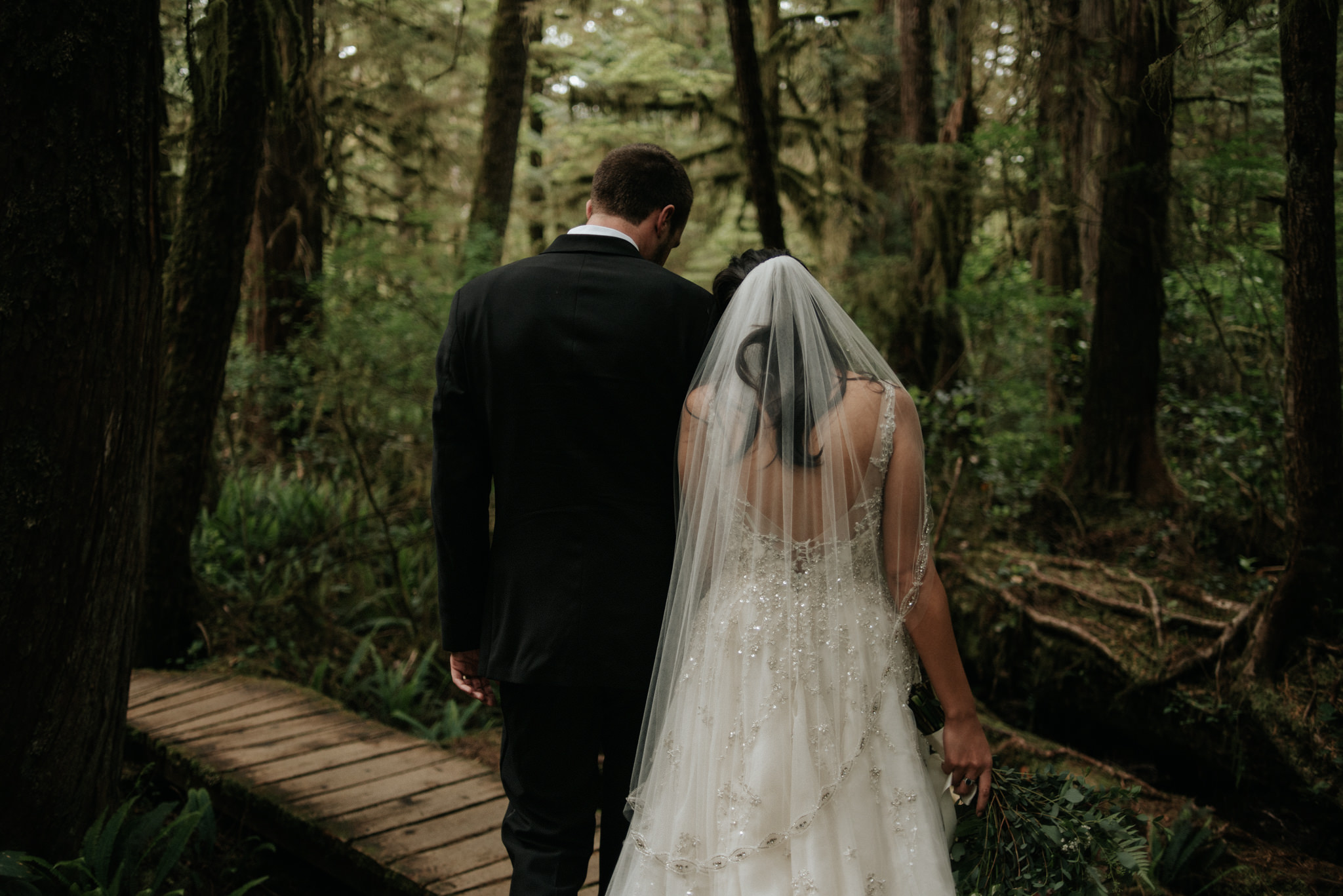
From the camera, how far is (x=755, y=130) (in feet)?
17.9

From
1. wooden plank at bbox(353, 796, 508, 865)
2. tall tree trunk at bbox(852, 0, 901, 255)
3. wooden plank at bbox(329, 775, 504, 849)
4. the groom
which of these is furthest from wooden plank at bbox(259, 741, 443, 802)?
tall tree trunk at bbox(852, 0, 901, 255)

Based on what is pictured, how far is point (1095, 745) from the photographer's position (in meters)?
5.01

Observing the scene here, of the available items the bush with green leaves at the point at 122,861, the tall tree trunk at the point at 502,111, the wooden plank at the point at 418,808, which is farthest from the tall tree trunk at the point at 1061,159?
the bush with green leaves at the point at 122,861

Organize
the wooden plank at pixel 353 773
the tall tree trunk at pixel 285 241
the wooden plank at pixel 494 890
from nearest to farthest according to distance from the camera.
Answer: the wooden plank at pixel 494 890
the wooden plank at pixel 353 773
the tall tree trunk at pixel 285 241

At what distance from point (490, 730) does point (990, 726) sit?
256 cm

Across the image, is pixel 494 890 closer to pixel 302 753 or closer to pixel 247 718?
pixel 302 753

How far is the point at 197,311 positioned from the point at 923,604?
436 centimetres

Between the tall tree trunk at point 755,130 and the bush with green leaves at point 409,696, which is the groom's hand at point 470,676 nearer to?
the bush with green leaves at point 409,696

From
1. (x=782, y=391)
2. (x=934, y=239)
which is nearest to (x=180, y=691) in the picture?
(x=782, y=391)

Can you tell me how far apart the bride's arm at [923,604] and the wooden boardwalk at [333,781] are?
1.64 meters

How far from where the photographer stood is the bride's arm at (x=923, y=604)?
2.01 meters

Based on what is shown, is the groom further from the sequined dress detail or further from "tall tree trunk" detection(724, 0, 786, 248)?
"tall tree trunk" detection(724, 0, 786, 248)

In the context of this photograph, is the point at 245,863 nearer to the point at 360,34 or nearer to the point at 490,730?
the point at 490,730

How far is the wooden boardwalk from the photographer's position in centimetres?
328
